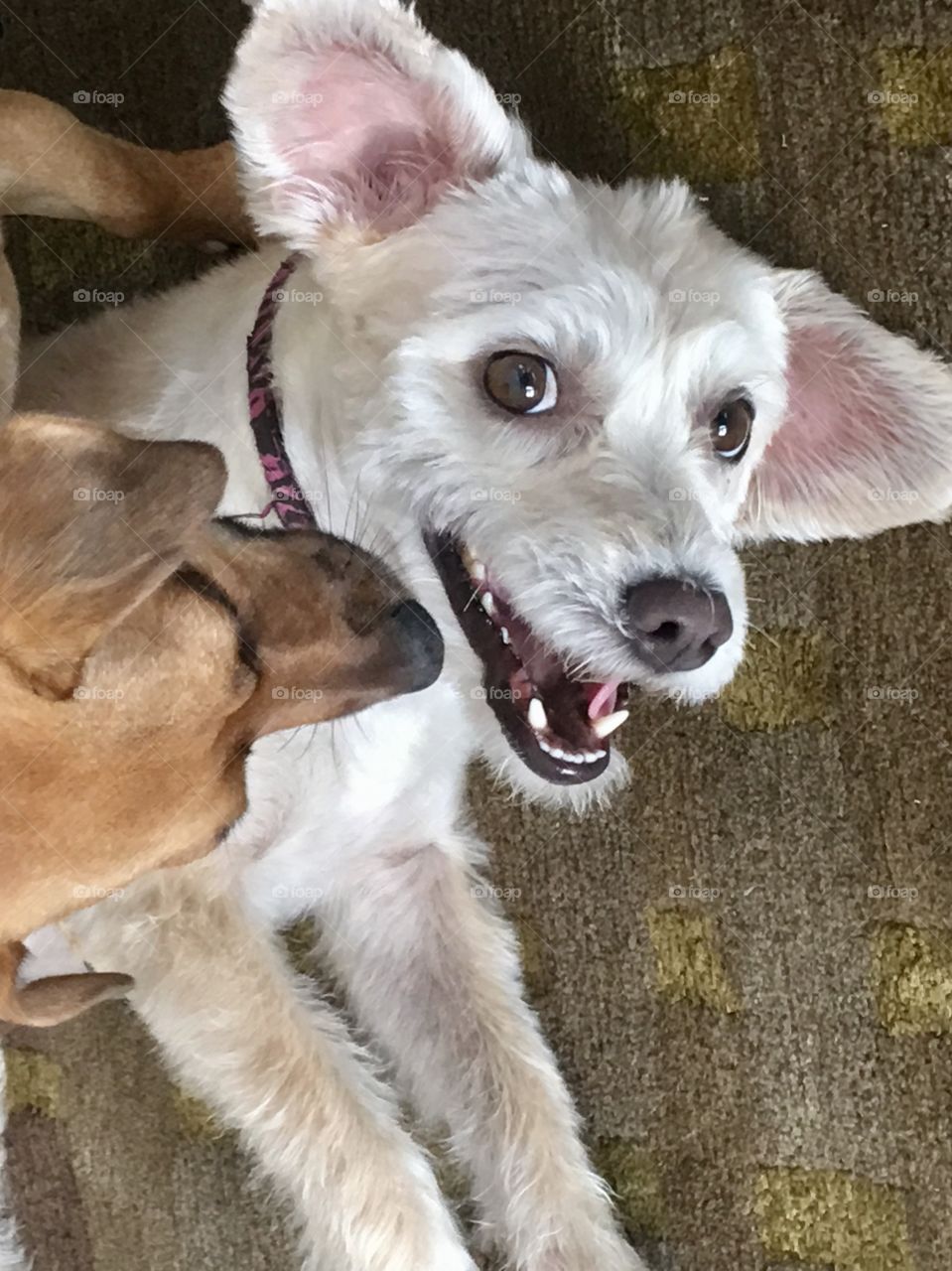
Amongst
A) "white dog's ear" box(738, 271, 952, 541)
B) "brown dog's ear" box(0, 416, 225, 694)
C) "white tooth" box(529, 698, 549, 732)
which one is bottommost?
"white tooth" box(529, 698, 549, 732)

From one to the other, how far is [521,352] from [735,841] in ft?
3.01

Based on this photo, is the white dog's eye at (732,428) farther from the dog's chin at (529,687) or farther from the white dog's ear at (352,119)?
the white dog's ear at (352,119)

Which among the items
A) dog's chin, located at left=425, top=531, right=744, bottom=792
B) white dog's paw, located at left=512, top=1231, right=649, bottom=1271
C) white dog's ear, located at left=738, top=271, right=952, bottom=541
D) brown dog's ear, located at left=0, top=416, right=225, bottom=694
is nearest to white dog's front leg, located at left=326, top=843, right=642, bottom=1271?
white dog's paw, located at left=512, top=1231, right=649, bottom=1271

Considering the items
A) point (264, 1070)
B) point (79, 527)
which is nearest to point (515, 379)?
point (79, 527)

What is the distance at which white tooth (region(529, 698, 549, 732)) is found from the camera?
147cm

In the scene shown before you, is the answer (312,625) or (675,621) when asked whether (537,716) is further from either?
(312,625)

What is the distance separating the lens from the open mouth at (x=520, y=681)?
1.44 meters

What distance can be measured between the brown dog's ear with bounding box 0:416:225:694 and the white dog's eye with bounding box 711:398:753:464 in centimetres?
64

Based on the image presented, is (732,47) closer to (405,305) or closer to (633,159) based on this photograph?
(633,159)

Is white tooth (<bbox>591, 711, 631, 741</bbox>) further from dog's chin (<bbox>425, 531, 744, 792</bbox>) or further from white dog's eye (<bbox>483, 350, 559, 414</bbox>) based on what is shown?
white dog's eye (<bbox>483, 350, 559, 414</bbox>)

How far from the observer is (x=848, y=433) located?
161 cm

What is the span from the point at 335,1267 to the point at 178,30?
188cm

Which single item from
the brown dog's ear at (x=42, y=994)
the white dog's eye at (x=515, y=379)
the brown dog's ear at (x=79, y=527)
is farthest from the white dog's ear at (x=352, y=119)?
the brown dog's ear at (x=42, y=994)

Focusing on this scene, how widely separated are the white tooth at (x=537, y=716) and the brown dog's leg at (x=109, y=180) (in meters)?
0.82
